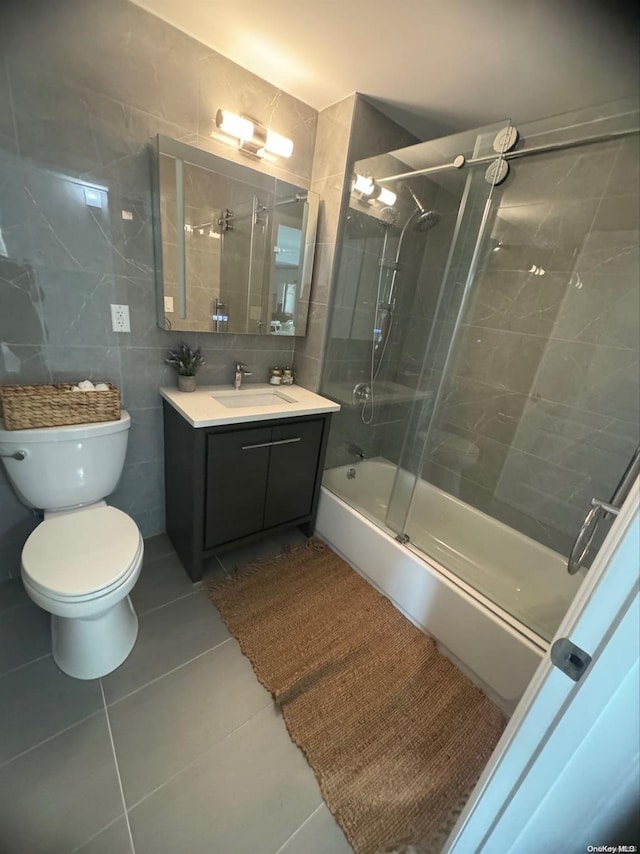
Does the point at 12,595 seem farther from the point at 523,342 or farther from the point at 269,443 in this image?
the point at 523,342

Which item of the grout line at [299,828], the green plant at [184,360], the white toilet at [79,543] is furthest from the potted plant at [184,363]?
the grout line at [299,828]

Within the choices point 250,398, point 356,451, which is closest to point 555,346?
point 356,451

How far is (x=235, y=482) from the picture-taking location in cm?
155

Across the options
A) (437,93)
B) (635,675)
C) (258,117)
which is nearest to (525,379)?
(437,93)

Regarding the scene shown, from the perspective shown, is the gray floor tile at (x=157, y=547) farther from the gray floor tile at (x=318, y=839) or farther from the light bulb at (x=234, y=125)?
the light bulb at (x=234, y=125)

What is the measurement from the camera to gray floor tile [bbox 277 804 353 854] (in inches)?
34.9

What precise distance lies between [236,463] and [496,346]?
1582 mm

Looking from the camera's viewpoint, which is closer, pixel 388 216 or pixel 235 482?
pixel 235 482

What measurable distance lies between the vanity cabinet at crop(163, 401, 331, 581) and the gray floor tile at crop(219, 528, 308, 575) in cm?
17

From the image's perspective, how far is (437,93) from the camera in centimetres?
146

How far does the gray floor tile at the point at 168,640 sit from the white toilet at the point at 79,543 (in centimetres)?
5

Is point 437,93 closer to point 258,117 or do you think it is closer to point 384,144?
point 384,144

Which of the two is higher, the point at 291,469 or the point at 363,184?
the point at 363,184

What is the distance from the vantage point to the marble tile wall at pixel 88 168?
3.73 ft
